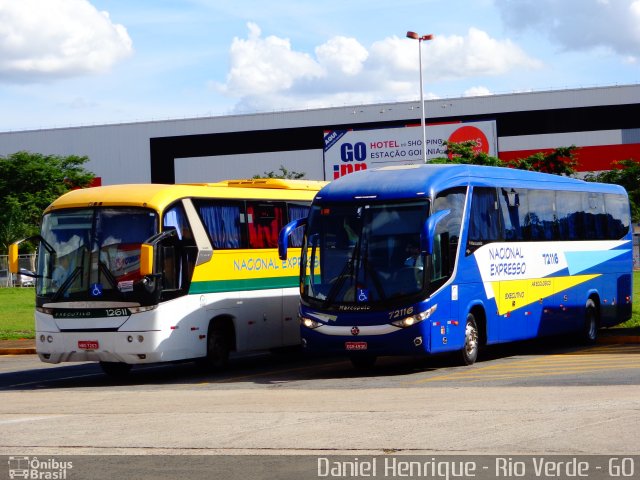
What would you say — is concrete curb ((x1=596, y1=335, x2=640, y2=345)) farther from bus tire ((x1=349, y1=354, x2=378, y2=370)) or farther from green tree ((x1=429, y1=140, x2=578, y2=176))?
green tree ((x1=429, y1=140, x2=578, y2=176))

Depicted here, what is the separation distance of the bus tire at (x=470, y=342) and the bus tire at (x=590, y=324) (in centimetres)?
559

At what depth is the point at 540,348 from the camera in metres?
25.0

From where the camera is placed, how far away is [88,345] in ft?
63.5

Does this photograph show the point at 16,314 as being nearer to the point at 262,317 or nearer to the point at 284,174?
the point at 262,317

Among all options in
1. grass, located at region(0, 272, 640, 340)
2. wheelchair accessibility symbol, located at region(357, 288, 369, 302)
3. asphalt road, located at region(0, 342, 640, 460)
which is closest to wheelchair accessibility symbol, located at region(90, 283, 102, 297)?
asphalt road, located at region(0, 342, 640, 460)

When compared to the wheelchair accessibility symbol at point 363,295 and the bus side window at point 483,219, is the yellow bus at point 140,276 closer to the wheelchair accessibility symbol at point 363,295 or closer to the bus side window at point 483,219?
the wheelchair accessibility symbol at point 363,295

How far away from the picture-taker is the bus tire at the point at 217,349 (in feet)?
68.3

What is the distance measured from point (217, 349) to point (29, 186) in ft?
215

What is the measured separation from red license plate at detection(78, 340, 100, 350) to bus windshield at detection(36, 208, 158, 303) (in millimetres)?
678

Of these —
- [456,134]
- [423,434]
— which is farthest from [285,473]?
[456,134]

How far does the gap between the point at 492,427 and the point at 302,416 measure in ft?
7.95

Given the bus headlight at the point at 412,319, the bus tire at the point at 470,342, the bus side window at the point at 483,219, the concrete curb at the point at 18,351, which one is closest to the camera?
the bus headlight at the point at 412,319

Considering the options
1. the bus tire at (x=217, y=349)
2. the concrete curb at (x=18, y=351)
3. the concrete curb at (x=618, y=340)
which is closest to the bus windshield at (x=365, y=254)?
the bus tire at (x=217, y=349)

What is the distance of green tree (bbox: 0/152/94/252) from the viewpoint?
3167 inches
